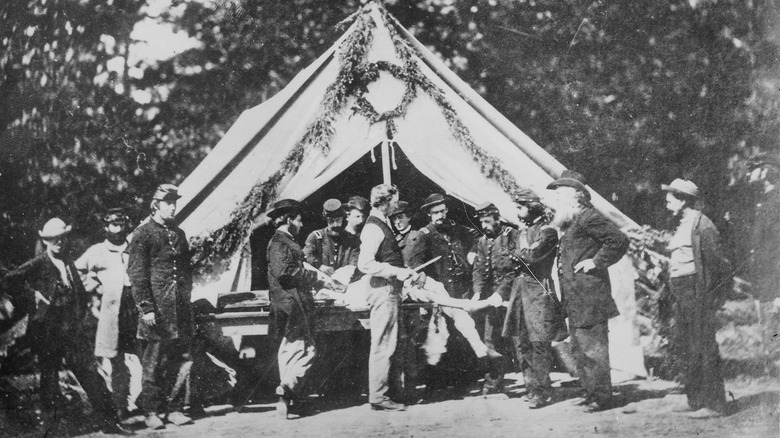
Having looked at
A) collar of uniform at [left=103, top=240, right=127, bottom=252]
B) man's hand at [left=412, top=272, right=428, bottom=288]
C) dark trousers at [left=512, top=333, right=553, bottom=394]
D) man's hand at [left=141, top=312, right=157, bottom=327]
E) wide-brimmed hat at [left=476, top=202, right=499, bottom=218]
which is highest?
wide-brimmed hat at [left=476, top=202, right=499, bottom=218]

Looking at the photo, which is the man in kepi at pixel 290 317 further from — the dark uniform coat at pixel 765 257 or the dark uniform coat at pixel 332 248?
the dark uniform coat at pixel 765 257

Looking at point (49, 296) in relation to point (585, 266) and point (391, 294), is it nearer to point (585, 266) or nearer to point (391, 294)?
point (391, 294)

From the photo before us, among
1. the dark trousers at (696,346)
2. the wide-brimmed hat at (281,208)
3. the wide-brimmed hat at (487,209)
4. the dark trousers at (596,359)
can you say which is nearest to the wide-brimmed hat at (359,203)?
the wide-brimmed hat at (281,208)

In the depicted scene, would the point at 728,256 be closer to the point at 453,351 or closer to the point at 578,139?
the point at 578,139

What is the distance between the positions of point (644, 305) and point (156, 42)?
10.7 feet

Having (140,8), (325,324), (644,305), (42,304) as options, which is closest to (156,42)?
(140,8)

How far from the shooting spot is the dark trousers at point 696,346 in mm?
3215

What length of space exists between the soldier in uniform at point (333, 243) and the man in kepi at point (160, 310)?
0.80m

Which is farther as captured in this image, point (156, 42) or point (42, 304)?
point (156, 42)

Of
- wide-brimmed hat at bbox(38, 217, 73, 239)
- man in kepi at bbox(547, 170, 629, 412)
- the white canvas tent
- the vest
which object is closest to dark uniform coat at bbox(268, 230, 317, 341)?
the white canvas tent

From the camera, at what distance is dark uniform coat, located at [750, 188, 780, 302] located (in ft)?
11.1

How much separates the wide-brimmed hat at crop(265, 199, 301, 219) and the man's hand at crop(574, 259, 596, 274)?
61.6 inches

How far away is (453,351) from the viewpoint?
3525 mm

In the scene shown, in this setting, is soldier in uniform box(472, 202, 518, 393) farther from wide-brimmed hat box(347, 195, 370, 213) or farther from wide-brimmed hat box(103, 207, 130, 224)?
wide-brimmed hat box(103, 207, 130, 224)
